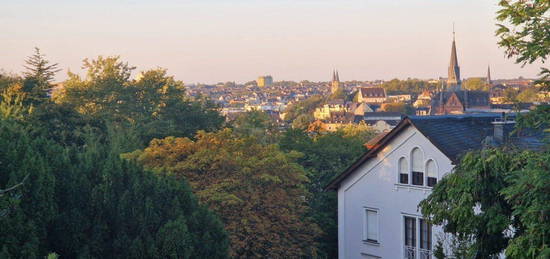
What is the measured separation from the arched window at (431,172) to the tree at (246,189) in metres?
4.41

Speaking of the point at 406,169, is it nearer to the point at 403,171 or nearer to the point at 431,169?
the point at 403,171

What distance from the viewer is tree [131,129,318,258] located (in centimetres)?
2736

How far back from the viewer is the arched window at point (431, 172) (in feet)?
89.1

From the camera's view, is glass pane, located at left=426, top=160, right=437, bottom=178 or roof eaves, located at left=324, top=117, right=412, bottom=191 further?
roof eaves, located at left=324, top=117, right=412, bottom=191

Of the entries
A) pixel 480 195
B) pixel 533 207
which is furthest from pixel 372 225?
pixel 533 207

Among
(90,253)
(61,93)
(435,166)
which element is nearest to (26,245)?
(90,253)

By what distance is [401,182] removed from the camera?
93.2 feet

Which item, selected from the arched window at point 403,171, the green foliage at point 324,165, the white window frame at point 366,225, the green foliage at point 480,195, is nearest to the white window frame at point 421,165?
the arched window at point 403,171

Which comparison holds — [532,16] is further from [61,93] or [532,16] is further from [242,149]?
[61,93]

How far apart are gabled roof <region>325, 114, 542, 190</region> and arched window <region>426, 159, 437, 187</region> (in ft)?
3.07

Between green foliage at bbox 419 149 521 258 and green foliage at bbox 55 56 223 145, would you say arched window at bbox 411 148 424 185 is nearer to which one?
green foliage at bbox 419 149 521 258

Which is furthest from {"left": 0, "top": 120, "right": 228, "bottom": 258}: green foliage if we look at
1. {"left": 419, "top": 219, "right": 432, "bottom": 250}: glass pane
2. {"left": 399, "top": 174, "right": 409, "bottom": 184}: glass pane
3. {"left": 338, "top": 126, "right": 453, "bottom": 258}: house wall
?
{"left": 399, "top": 174, "right": 409, "bottom": 184}: glass pane

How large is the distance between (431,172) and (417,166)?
0.68m

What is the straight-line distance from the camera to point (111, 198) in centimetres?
1919
